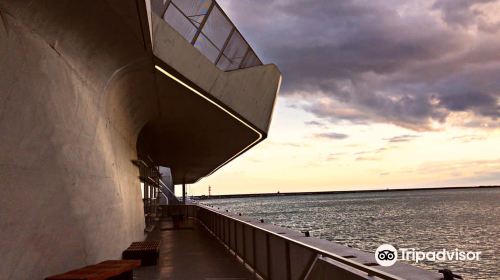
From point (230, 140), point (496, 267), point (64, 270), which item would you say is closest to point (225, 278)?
point (64, 270)

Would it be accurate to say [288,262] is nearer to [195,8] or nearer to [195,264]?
[195,264]

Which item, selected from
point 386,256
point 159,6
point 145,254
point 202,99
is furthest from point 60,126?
point 202,99

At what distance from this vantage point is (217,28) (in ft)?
40.4

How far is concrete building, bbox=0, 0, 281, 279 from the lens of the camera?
518 centimetres

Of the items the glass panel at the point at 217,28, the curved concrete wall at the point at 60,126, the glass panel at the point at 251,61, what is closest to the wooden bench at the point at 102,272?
the curved concrete wall at the point at 60,126

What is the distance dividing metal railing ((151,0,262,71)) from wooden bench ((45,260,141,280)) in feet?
17.4

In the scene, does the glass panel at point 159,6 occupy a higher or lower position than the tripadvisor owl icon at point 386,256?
higher

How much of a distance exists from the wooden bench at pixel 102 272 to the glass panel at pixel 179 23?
17.3 feet

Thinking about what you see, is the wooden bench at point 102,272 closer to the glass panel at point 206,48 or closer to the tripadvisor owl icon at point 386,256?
the tripadvisor owl icon at point 386,256

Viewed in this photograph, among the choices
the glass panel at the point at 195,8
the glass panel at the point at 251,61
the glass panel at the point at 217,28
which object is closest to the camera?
the glass panel at the point at 195,8

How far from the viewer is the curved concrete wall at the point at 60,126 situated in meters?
5.03

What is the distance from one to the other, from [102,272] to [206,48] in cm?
696

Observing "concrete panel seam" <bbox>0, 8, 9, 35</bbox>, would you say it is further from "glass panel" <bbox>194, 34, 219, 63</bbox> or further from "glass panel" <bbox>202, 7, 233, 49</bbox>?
"glass panel" <bbox>202, 7, 233, 49</bbox>

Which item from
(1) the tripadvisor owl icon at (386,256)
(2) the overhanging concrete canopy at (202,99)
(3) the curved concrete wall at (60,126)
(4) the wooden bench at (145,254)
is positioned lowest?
(4) the wooden bench at (145,254)
